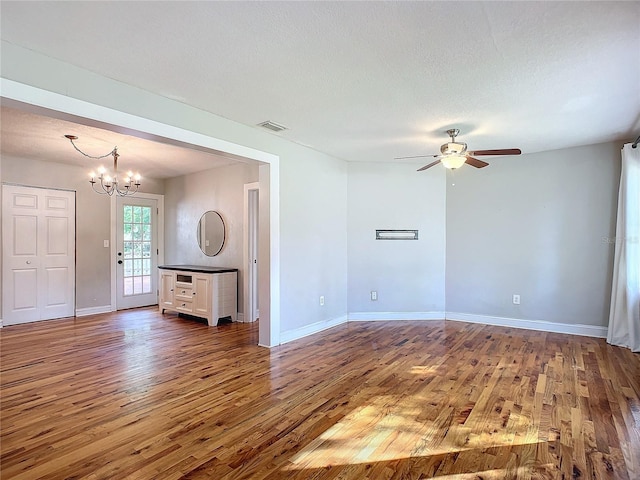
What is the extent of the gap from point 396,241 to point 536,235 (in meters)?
1.92

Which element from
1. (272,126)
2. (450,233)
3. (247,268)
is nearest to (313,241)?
(247,268)

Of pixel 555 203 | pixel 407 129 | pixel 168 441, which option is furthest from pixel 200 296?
pixel 555 203

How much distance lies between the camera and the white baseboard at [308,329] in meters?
4.36

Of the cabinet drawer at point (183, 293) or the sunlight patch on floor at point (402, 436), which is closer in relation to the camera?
the sunlight patch on floor at point (402, 436)

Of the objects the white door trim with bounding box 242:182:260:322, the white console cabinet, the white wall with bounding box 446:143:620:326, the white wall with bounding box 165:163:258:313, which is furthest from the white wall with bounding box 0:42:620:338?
the white console cabinet

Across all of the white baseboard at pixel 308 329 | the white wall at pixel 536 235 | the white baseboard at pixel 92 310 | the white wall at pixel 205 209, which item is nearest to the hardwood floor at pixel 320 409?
the white baseboard at pixel 308 329

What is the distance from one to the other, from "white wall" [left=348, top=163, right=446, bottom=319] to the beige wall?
4.37m

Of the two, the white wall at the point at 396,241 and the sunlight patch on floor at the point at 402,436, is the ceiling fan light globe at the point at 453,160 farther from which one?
the sunlight patch on floor at the point at 402,436

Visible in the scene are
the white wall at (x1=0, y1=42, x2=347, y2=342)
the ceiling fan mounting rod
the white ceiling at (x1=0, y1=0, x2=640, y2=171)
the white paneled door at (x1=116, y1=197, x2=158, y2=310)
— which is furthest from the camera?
the white paneled door at (x1=116, y1=197, x2=158, y2=310)

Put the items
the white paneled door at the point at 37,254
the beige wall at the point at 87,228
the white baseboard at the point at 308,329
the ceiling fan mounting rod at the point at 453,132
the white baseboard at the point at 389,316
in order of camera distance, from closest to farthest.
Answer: the ceiling fan mounting rod at the point at 453,132, the white baseboard at the point at 308,329, the white paneled door at the point at 37,254, the white baseboard at the point at 389,316, the beige wall at the point at 87,228

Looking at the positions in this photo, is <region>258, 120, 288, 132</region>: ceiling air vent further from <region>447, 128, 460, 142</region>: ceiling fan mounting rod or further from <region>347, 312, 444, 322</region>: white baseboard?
<region>347, 312, 444, 322</region>: white baseboard

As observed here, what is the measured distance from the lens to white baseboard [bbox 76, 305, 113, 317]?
237 inches

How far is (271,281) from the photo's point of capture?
4156 mm

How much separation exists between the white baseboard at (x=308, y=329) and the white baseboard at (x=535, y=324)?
177 centimetres
